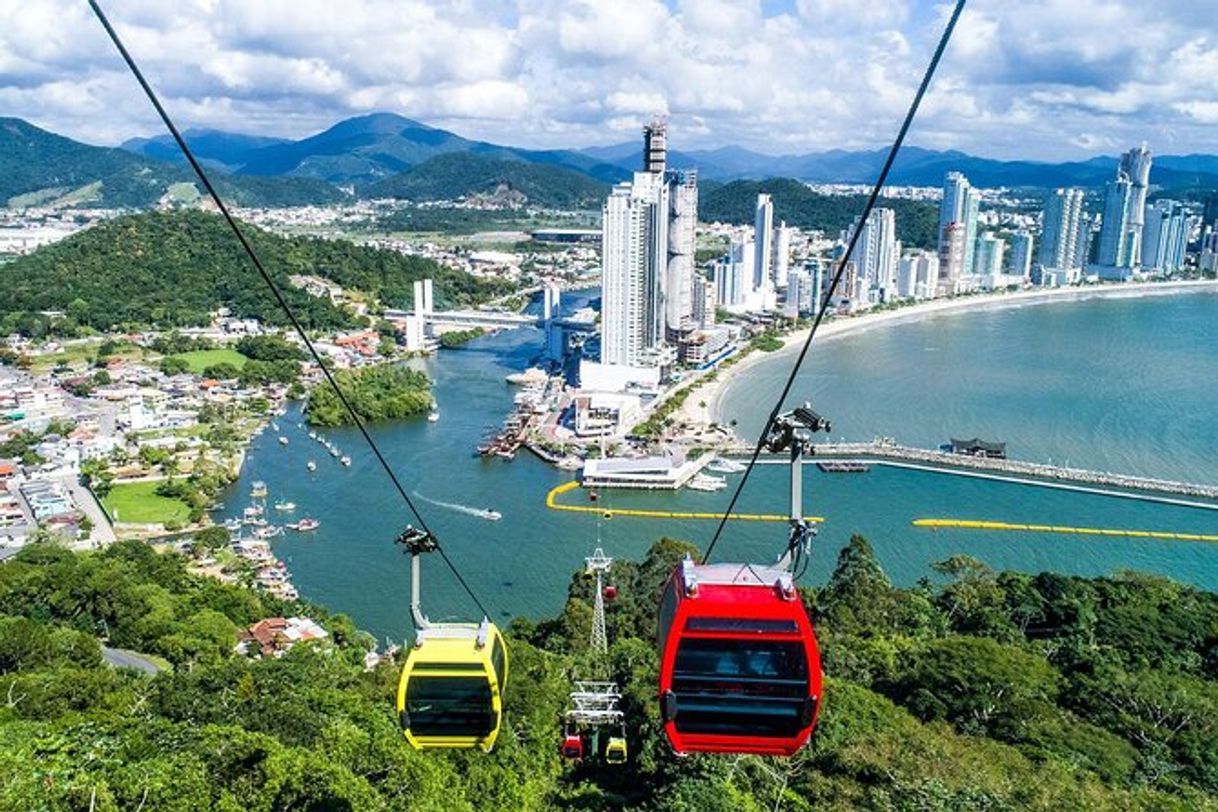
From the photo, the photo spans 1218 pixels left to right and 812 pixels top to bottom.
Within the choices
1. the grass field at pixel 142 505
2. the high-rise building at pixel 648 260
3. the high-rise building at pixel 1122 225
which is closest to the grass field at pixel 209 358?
the grass field at pixel 142 505

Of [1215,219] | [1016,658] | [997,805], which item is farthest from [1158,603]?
[1215,219]

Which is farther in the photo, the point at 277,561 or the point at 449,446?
the point at 449,446

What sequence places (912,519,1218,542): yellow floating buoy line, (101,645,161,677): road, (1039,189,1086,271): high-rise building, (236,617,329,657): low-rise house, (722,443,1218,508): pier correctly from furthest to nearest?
(1039,189,1086,271): high-rise building, (722,443,1218,508): pier, (912,519,1218,542): yellow floating buoy line, (236,617,329,657): low-rise house, (101,645,161,677): road

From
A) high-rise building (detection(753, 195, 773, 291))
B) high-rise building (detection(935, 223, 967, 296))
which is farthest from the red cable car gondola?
high-rise building (detection(935, 223, 967, 296))

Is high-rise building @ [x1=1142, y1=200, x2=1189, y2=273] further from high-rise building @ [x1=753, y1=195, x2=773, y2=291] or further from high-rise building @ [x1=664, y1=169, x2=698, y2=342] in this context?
high-rise building @ [x1=664, y1=169, x2=698, y2=342]

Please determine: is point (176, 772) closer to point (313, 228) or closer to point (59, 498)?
point (59, 498)
